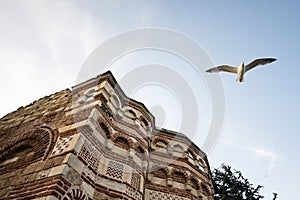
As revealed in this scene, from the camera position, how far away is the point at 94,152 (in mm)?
6180

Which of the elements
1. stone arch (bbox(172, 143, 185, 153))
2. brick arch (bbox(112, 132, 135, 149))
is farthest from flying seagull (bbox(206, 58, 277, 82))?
stone arch (bbox(172, 143, 185, 153))

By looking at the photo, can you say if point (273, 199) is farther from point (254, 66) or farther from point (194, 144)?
point (254, 66)

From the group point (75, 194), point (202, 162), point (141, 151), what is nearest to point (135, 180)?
point (141, 151)

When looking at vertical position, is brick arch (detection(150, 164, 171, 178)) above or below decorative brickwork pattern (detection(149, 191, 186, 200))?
above

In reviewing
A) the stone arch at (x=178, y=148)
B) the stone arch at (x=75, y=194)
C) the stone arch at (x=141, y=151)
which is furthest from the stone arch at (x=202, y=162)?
the stone arch at (x=75, y=194)

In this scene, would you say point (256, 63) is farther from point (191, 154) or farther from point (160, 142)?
point (191, 154)

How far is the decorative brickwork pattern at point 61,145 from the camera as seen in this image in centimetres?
554

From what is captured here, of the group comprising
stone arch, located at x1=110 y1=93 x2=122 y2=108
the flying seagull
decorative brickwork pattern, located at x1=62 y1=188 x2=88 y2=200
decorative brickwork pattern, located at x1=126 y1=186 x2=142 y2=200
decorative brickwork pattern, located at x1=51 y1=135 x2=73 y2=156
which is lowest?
decorative brickwork pattern, located at x1=62 y1=188 x2=88 y2=200

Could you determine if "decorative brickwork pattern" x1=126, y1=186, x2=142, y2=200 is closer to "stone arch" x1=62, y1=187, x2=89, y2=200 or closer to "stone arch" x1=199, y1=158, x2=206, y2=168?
"stone arch" x1=62, y1=187, x2=89, y2=200

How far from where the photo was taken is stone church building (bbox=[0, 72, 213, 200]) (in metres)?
5.17

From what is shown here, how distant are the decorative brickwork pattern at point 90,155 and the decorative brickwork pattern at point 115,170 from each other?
0.40m

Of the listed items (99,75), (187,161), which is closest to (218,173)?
(187,161)

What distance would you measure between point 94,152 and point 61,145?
2.83 ft

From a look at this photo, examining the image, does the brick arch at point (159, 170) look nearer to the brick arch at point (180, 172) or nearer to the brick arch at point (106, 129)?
the brick arch at point (180, 172)
